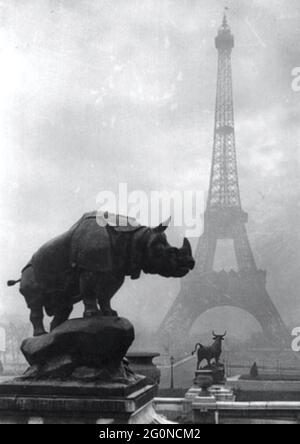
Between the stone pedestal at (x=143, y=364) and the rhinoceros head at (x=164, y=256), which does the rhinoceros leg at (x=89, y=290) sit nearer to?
the rhinoceros head at (x=164, y=256)

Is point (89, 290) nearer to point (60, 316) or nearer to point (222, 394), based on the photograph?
point (60, 316)

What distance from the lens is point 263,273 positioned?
56.8 meters

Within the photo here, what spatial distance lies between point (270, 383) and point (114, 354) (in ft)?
57.5

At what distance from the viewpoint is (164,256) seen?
6.81m

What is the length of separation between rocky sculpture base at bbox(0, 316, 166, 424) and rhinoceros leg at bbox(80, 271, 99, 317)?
0.38 ft

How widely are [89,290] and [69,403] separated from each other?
4.27 ft

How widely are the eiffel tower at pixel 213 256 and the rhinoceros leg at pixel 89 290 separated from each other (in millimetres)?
47716

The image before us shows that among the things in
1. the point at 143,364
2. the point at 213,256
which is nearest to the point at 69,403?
the point at 143,364

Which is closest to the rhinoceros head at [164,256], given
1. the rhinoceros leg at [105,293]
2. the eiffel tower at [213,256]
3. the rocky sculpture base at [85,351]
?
the rhinoceros leg at [105,293]

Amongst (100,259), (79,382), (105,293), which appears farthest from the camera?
(105,293)

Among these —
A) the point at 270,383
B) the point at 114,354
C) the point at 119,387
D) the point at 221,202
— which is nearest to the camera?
the point at 119,387
